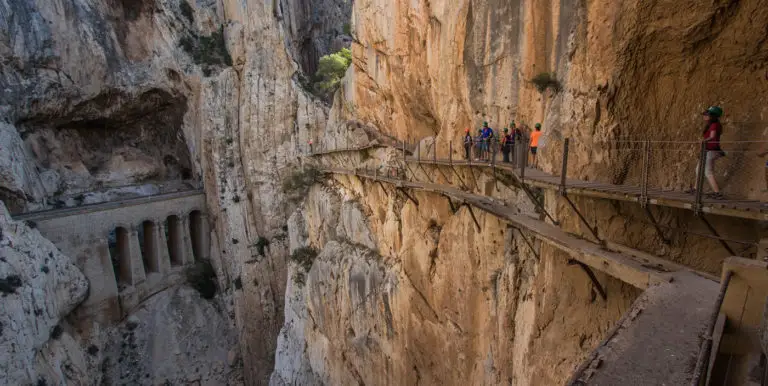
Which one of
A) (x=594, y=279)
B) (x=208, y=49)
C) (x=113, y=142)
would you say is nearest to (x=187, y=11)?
(x=208, y=49)

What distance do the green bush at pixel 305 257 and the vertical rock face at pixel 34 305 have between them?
14.3 meters

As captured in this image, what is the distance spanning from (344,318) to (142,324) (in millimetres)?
19961

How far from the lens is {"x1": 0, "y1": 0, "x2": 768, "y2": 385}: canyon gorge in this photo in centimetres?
534

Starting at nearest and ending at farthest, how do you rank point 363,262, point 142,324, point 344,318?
point 363,262
point 344,318
point 142,324

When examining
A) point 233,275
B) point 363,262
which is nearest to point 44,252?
point 233,275

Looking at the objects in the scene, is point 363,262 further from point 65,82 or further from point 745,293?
point 65,82

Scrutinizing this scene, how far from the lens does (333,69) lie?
108ft

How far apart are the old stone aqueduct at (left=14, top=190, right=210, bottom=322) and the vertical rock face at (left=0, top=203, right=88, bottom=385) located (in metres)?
1.50

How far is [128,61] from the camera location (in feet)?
108

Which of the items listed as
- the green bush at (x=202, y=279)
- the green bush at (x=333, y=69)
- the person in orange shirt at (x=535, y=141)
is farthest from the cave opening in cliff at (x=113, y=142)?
the person in orange shirt at (x=535, y=141)

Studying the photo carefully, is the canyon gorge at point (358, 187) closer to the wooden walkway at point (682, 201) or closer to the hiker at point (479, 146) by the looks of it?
the wooden walkway at point (682, 201)

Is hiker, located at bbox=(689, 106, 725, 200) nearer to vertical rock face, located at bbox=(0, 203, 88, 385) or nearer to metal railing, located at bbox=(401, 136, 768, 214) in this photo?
metal railing, located at bbox=(401, 136, 768, 214)

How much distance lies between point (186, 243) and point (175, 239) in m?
0.96

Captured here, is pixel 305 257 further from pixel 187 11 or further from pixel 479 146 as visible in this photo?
pixel 187 11
